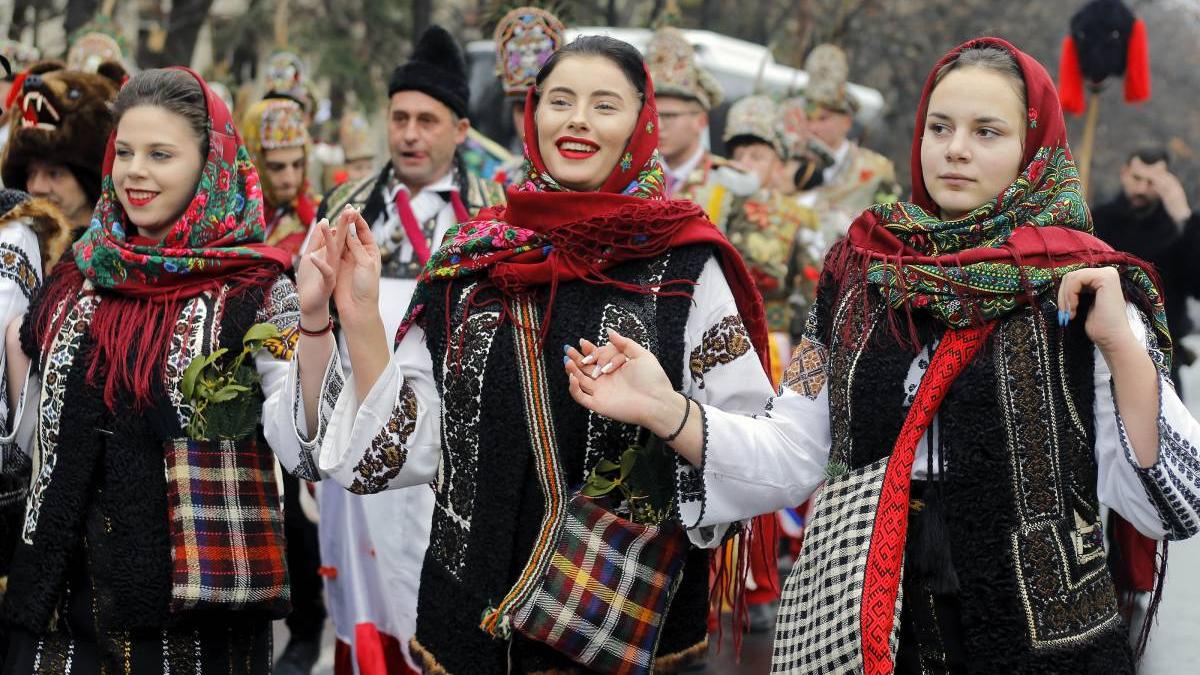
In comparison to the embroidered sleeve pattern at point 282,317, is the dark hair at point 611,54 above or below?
above

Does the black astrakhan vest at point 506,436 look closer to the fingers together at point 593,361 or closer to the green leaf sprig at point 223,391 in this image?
the fingers together at point 593,361

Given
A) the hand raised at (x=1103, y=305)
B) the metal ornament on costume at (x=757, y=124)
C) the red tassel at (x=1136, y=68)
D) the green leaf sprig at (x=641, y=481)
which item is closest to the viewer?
the hand raised at (x=1103, y=305)

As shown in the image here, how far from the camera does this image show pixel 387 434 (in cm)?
309

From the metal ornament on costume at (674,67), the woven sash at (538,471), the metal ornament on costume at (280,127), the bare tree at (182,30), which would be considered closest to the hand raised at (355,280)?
the woven sash at (538,471)

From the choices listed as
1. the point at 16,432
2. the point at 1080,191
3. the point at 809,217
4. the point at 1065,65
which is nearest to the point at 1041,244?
the point at 1080,191

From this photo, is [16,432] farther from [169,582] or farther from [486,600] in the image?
[486,600]

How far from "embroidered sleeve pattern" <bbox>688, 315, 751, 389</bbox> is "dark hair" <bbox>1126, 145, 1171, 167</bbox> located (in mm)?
4998

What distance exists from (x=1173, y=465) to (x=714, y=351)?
94 centimetres

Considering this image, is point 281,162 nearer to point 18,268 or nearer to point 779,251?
point 779,251

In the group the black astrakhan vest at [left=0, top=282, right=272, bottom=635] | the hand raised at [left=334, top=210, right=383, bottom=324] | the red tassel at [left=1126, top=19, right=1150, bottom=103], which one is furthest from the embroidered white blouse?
the red tassel at [left=1126, top=19, right=1150, bottom=103]

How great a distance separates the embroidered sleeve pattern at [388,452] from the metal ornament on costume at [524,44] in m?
3.32

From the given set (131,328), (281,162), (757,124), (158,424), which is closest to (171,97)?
(131,328)

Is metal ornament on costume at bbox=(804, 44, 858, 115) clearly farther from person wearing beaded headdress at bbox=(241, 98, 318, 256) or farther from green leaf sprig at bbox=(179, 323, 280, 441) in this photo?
green leaf sprig at bbox=(179, 323, 280, 441)

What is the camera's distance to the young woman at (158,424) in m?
3.39
